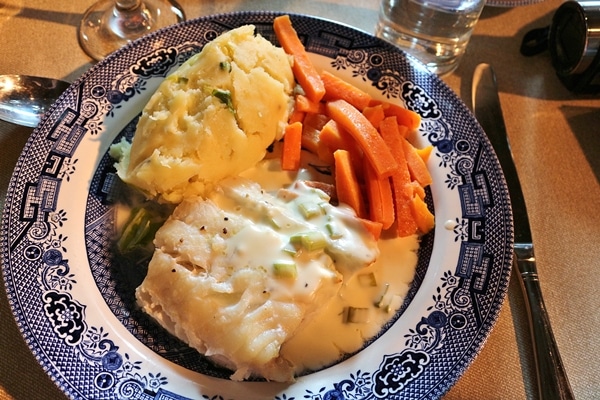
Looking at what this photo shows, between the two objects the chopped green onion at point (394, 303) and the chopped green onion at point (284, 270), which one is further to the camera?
the chopped green onion at point (394, 303)

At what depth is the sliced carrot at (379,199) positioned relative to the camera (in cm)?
186

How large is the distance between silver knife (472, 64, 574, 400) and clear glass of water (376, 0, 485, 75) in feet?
0.54

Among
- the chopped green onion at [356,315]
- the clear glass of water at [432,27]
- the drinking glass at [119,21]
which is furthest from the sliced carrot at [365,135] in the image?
the drinking glass at [119,21]

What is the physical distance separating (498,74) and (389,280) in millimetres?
1364

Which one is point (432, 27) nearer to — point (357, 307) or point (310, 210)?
point (310, 210)

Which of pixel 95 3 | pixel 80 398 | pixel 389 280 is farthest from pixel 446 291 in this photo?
pixel 95 3

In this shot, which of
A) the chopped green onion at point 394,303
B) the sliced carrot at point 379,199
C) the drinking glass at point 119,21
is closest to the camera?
the chopped green onion at point 394,303

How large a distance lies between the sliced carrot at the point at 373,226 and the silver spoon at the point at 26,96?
1.38 m

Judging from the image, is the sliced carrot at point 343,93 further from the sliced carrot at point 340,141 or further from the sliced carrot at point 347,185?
the sliced carrot at point 347,185

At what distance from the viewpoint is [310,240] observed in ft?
5.46

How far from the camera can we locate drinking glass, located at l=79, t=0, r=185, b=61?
2449mm

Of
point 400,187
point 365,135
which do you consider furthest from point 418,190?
point 365,135

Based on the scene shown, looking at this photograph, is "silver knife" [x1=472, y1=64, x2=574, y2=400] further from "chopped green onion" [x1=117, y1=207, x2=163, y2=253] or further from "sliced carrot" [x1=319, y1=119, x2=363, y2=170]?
"chopped green onion" [x1=117, y1=207, x2=163, y2=253]

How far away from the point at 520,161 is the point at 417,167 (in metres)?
0.61
